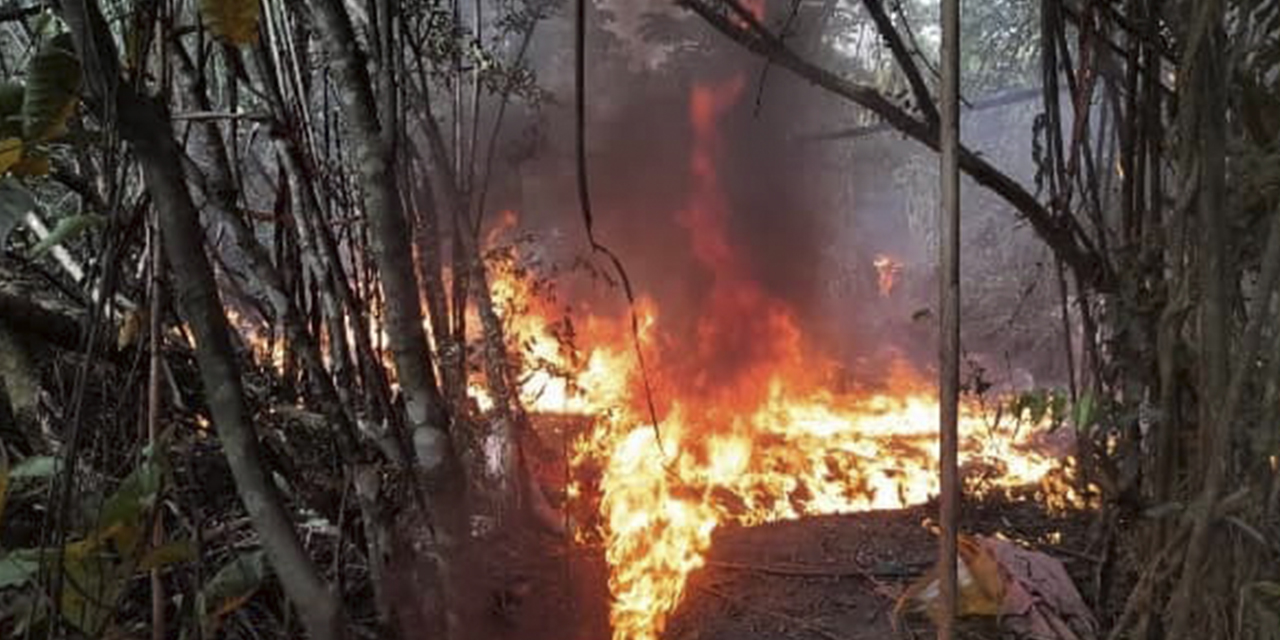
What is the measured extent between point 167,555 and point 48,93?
2.76 ft

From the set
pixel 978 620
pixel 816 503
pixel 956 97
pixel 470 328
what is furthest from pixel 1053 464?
pixel 956 97

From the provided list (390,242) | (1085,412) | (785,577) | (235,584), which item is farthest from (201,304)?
(785,577)

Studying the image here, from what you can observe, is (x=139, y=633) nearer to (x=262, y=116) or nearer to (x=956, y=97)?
(x=262, y=116)

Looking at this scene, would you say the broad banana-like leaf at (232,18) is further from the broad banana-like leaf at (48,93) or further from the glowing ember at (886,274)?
the glowing ember at (886,274)

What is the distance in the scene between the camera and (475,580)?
339 cm

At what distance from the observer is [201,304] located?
5.43 feet

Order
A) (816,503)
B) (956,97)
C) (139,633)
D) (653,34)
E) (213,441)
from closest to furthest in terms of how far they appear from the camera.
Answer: (956,97)
(139,633)
(213,441)
(816,503)
(653,34)

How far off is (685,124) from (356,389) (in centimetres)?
984

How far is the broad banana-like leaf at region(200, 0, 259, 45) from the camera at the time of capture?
1.66 meters

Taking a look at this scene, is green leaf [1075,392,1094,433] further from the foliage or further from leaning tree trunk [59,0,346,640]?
the foliage

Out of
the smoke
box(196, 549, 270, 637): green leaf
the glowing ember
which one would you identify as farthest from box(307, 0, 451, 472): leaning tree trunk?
the glowing ember

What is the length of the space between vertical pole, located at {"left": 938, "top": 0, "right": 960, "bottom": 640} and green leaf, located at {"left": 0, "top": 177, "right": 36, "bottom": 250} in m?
1.45

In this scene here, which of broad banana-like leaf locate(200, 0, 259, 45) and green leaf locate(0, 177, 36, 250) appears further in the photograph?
broad banana-like leaf locate(200, 0, 259, 45)

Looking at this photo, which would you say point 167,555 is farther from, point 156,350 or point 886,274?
point 886,274
